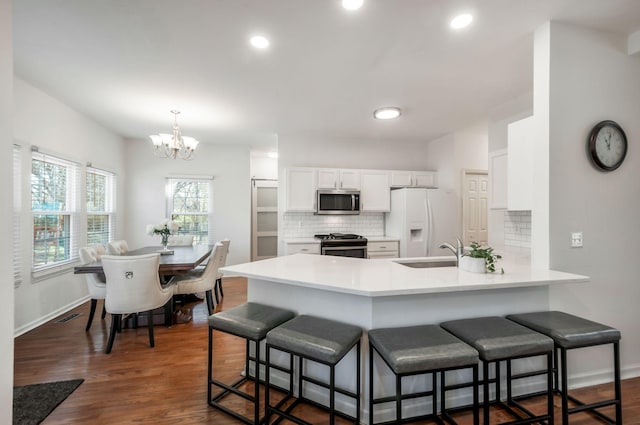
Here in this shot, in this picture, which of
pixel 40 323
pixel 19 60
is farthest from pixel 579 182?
pixel 40 323

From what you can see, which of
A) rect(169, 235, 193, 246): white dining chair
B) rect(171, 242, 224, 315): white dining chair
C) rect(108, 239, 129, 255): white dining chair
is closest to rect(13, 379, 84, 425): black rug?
rect(171, 242, 224, 315): white dining chair

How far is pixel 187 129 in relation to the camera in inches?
178

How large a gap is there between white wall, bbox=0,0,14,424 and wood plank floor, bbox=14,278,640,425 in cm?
71

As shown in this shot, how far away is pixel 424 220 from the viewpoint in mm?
4594

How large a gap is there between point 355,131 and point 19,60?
4.01 m

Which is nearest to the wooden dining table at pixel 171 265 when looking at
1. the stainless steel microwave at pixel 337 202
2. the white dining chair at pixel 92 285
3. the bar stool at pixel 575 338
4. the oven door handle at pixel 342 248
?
the white dining chair at pixel 92 285

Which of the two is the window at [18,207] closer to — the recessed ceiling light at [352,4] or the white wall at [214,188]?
the white wall at [214,188]

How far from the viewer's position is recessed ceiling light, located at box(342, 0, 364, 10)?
1.75 metres

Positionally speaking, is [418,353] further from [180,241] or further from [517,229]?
[180,241]

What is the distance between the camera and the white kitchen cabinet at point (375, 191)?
15.9 feet

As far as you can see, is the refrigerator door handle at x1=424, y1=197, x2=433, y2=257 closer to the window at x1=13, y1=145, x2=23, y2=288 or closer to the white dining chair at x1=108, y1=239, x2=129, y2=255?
the white dining chair at x1=108, y1=239, x2=129, y2=255

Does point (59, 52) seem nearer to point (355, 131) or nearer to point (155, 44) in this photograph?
point (155, 44)

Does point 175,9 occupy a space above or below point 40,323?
above

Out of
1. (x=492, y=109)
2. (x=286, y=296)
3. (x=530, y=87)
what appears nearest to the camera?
(x=286, y=296)
